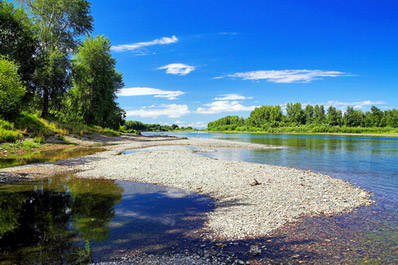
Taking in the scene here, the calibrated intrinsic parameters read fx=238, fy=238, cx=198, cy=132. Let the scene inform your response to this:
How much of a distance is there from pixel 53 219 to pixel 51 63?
121 feet

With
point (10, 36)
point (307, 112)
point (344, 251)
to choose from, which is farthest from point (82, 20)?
point (307, 112)

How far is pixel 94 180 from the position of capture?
1504cm

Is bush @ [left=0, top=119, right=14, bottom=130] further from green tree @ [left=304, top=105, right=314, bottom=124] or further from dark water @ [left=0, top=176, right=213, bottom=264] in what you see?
green tree @ [left=304, top=105, right=314, bottom=124]

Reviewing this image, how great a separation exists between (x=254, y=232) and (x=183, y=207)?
3.67 m

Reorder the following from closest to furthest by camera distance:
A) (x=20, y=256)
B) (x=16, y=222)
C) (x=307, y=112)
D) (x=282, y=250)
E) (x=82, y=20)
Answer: (x=20, y=256), (x=282, y=250), (x=16, y=222), (x=82, y=20), (x=307, y=112)

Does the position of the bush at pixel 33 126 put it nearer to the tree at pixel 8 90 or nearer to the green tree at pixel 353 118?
the tree at pixel 8 90

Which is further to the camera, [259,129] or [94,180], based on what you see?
[259,129]

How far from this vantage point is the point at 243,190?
1266 cm

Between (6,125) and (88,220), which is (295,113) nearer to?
(6,125)

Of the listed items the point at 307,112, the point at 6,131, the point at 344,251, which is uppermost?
the point at 307,112

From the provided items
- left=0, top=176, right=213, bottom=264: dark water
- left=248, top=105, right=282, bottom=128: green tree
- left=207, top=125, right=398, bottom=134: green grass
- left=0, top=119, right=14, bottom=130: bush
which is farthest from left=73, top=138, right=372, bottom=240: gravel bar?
left=248, top=105, right=282, bottom=128: green tree

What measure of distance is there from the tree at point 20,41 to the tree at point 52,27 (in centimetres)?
145

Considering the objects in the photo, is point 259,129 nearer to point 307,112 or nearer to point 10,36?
point 307,112

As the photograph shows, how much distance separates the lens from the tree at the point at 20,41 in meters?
34.4
